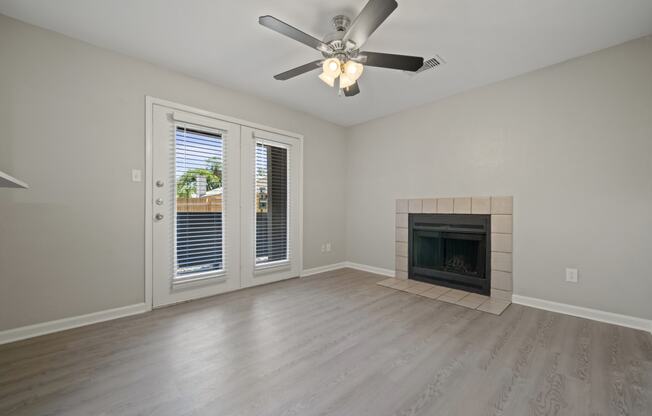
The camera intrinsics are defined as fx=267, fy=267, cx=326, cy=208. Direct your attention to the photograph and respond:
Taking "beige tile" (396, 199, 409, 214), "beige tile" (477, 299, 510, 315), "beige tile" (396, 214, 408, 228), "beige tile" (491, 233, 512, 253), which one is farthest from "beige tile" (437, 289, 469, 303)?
"beige tile" (396, 199, 409, 214)

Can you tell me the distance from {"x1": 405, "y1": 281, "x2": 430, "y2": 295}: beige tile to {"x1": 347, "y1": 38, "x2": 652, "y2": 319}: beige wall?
38.1 inches

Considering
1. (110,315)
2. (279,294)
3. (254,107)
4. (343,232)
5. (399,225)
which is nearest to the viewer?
(110,315)

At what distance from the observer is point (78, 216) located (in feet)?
7.61

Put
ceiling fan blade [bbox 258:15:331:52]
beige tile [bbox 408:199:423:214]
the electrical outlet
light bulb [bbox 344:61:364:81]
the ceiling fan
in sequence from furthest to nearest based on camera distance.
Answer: beige tile [bbox 408:199:423:214] < the electrical outlet < light bulb [bbox 344:61:364:81] < the ceiling fan < ceiling fan blade [bbox 258:15:331:52]

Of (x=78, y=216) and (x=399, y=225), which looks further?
(x=399, y=225)

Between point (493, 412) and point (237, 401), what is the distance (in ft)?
4.30

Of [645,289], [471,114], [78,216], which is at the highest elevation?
[471,114]

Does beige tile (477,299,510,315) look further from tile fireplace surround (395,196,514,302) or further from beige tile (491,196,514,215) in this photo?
beige tile (491,196,514,215)

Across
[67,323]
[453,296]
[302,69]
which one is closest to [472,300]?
[453,296]

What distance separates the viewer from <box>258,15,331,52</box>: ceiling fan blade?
1686 millimetres

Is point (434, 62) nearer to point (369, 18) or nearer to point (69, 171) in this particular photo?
point (369, 18)

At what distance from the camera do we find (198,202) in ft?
9.87

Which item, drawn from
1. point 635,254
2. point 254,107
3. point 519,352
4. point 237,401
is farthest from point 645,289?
point 254,107

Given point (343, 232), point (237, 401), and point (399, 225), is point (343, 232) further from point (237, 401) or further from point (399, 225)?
point (237, 401)
